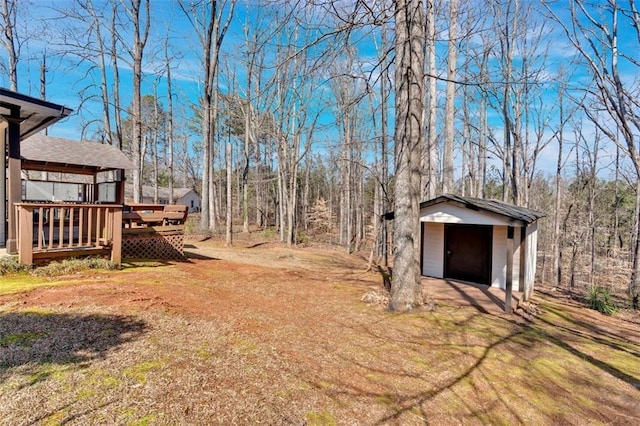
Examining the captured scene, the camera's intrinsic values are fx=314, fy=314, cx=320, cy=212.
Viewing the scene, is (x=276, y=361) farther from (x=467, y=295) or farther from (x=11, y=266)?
(x=467, y=295)

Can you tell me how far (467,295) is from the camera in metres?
7.61

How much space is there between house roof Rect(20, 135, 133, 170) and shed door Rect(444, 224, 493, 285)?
9.73 m

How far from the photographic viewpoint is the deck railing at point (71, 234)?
5.30 meters

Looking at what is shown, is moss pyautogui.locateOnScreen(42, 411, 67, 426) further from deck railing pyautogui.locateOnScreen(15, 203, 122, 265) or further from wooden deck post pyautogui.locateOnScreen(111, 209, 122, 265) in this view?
wooden deck post pyautogui.locateOnScreen(111, 209, 122, 265)

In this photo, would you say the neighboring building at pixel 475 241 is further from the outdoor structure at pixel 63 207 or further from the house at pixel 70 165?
the house at pixel 70 165

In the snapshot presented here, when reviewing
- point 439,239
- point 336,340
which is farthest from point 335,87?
point 336,340

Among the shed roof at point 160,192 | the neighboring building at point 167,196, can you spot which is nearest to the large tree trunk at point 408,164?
the neighboring building at point 167,196

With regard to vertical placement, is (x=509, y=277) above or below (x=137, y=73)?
below

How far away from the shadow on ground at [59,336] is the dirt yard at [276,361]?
0.02 m

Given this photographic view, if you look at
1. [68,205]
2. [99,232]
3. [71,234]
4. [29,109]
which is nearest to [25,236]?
[71,234]

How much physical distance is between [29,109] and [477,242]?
35.9ft

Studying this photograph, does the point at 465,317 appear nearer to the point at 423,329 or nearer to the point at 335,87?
the point at 423,329

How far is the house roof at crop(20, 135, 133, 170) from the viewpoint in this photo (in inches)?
316

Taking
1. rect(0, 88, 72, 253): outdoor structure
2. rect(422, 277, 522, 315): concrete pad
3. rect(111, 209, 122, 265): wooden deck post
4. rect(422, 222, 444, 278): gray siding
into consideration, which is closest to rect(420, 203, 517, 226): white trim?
rect(422, 222, 444, 278): gray siding
